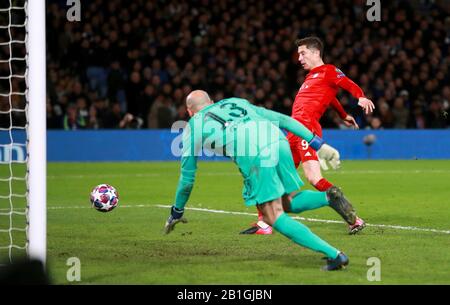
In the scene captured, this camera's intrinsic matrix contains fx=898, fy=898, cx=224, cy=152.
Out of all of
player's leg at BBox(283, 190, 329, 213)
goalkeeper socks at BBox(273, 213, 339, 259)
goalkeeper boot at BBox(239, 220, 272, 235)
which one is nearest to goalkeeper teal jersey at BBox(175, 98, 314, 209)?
goalkeeper socks at BBox(273, 213, 339, 259)

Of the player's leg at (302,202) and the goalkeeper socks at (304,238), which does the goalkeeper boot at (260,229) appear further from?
the goalkeeper socks at (304,238)

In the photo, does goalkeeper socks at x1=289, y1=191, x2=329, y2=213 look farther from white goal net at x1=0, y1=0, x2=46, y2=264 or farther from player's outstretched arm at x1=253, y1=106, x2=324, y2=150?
white goal net at x1=0, y1=0, x2=46, y2=264

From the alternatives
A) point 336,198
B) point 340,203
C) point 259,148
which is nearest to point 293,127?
point 259,148

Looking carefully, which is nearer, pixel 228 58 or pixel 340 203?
pixel 340 203

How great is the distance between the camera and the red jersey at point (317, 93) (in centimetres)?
927

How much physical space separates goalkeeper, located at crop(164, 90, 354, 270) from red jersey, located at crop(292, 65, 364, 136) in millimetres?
2257

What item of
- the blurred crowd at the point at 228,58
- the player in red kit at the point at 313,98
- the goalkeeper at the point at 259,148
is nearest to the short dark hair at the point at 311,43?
the player in red kit at the point at 313,98

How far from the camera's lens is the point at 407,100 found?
893 inches

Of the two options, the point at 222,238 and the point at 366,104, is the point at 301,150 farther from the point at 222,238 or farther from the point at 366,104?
the point at 222,238

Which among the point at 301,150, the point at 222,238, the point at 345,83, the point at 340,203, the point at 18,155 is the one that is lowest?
the point at 18,155

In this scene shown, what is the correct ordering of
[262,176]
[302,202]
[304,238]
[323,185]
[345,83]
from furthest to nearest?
[345,83], [323,185], [302,202], [262,176], [304,238]

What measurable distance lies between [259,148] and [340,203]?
74.6 inches

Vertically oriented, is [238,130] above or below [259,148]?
above

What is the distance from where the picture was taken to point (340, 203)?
838cm
